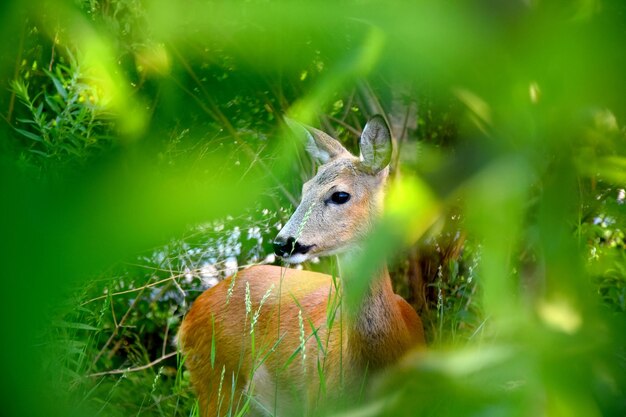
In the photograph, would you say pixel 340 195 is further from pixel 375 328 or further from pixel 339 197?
pixel 375 328

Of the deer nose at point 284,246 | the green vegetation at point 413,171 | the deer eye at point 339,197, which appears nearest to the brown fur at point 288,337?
the deer nose at point 284,246

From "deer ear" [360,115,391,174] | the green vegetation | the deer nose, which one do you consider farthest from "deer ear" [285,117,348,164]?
the green vegetation

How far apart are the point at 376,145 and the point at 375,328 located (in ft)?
1.69

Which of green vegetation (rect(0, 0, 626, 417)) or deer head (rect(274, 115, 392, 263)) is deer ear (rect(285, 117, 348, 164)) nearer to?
deer head (rect(274, 115, 392, 263))

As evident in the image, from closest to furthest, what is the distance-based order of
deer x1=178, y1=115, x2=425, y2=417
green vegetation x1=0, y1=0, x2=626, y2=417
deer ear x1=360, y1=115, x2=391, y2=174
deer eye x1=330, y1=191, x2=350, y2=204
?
1. green vegetation x1=0, y1=0, x2=626, y2=417
2. deer ear x1=360, y1=115, x2=391, y2=174
3. deer x1=178, y1=115, x2=425, y2=417
4. deer eye x1=330, y1=191, x2=350, y2=204

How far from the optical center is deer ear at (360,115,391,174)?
2.42m

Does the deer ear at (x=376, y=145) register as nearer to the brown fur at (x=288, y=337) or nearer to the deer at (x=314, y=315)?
the deer at (x=314, y=315)

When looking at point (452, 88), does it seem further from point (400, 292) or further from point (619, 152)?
point (400, 292)

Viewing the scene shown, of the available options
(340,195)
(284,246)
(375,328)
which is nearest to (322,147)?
(340,195)

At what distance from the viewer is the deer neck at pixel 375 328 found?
2.56m

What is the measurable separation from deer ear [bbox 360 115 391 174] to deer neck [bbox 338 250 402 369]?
339 millimetres

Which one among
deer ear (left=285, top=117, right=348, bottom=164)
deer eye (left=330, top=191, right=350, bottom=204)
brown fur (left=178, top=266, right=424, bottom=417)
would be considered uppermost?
deer ear (left=285, top=117, right=348, bottom=164)

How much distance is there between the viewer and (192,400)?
327 cm

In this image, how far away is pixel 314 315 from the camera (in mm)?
2666
